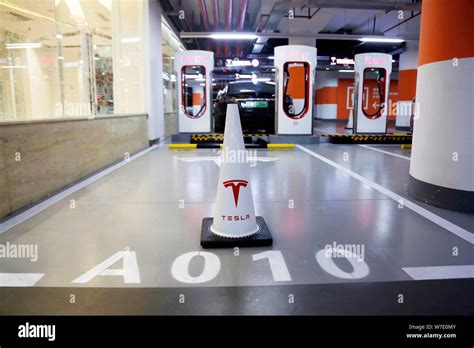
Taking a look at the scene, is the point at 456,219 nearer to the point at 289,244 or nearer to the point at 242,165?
the point at 289,244

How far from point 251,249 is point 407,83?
13873 mm

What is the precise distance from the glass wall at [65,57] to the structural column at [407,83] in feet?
35.1

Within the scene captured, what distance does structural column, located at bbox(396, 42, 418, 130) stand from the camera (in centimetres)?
1360

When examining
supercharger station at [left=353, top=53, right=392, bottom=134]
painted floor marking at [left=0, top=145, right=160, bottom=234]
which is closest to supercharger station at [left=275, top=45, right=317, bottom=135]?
supercharger station at [left=353, top=53, right=392, bottom=134]

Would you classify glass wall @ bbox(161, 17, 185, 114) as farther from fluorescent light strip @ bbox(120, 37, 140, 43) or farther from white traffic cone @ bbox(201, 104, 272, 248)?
white traffic cone @ bbox(201, 104, 272, 248)

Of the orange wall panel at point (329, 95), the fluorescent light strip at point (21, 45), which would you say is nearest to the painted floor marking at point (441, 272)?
the fluorescent light strip at point (21, 45)

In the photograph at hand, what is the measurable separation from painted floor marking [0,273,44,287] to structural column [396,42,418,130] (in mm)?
14025

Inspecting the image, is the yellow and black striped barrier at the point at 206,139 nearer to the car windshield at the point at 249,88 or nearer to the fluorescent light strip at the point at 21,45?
the car windshield at the point at 249,88

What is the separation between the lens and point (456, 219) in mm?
2908

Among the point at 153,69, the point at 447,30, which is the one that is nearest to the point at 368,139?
the point at 153,69

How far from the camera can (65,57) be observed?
504 centimetres

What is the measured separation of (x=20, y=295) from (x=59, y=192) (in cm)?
223

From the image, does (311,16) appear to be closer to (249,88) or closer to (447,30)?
(249,88)
